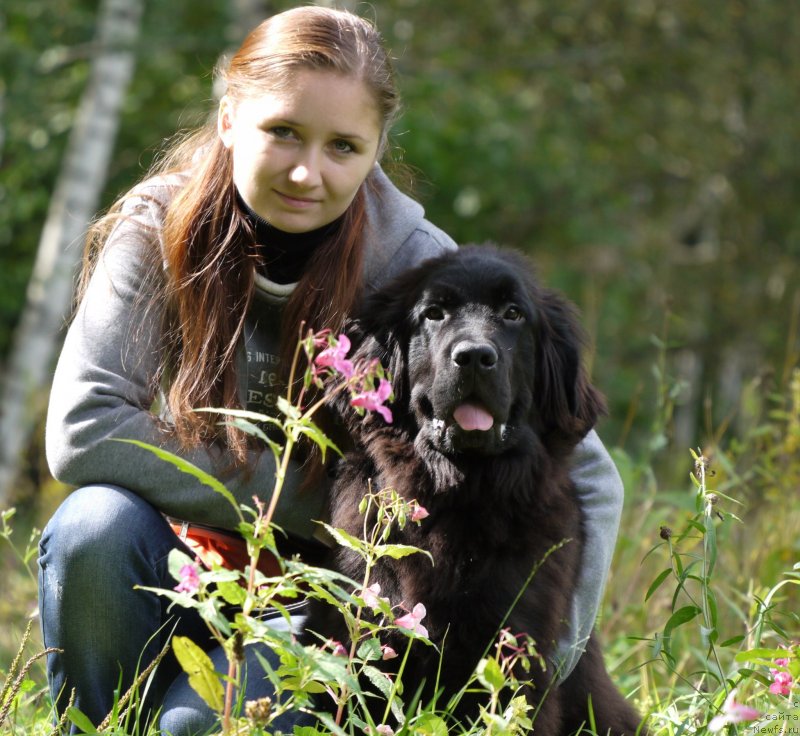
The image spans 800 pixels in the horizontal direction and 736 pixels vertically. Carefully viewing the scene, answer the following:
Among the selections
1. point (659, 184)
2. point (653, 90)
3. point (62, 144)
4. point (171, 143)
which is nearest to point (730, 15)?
point (653, 90)

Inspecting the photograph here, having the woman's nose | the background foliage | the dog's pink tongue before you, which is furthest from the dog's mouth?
the background foliage

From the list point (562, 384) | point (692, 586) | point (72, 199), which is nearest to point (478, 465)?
point (562, 384)

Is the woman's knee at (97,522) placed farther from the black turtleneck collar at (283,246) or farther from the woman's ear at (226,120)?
the woman's ear at (226,120)

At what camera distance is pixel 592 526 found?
271 centimetres

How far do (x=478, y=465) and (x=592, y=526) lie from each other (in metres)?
0.35

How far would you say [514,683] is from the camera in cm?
183

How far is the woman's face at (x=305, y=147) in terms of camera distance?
2.45 m

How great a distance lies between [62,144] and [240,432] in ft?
28.7

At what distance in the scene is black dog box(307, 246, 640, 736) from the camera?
95.0 inches

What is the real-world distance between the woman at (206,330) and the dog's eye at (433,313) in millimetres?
205

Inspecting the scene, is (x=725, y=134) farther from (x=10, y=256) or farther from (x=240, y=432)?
(x=240, y=432)

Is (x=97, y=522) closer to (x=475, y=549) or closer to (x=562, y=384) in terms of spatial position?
(x=475, y=549)

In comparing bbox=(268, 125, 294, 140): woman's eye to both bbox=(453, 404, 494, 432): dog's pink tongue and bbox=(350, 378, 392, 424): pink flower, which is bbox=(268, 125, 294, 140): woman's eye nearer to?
Result: bbox=(453, 404, 494, 432): dog's pink tongue

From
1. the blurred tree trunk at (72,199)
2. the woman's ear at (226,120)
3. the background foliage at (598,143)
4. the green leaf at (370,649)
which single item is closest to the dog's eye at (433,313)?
the woman's ear at (226,120)
